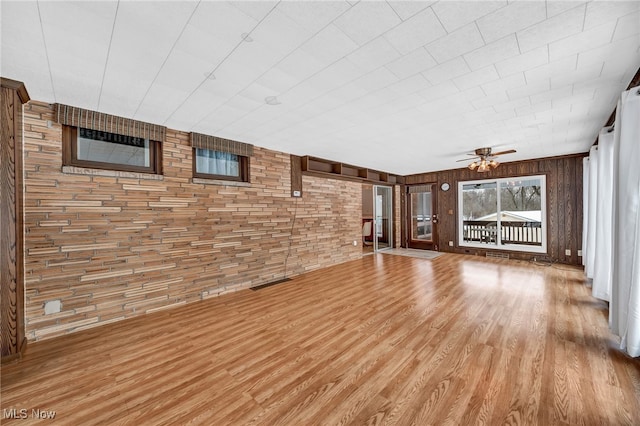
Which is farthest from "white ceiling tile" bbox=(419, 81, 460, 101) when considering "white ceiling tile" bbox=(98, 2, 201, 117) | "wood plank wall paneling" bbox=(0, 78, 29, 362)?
"wood plank wall paneling" bbox=(0, 78, 29, 362)

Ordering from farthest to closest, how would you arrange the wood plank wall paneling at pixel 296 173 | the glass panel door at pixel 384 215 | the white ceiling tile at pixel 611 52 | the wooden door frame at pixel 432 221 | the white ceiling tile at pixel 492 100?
the glass panel door at pixel 384 215, the wooden door frame at pixel 432 221, the wood plank wall paneling at pixel 296 173, the white ceiling tile at pixel 492 100, the white ceiling tile at pixel 611 52

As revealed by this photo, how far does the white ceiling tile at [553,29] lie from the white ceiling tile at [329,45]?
3.82 ft

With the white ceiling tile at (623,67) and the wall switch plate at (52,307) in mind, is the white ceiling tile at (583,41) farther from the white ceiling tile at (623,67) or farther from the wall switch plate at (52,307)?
the wall switch plate at (52,307)

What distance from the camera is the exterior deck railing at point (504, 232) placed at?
A: 246 inches

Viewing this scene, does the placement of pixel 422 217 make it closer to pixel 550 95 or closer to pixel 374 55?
pixel 550 95

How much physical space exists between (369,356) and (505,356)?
118 cm

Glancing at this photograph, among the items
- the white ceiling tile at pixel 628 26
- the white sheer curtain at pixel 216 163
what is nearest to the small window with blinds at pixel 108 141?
the white sheer curtain at pixel 216 163

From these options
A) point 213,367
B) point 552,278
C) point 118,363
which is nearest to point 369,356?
point 213,367

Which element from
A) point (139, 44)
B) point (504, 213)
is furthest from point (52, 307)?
point (504, 213)

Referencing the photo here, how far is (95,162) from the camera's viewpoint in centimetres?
293

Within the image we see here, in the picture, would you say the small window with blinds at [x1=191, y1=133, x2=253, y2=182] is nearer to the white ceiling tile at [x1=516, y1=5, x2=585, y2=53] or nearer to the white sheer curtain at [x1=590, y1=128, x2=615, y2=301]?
the white ceiling tile at [x1=516, y1=5, x2=585, y2=53]

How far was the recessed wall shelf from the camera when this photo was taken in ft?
17.4

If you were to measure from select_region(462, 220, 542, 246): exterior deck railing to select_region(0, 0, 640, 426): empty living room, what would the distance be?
1.96 meters

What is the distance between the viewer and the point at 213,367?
205cm
